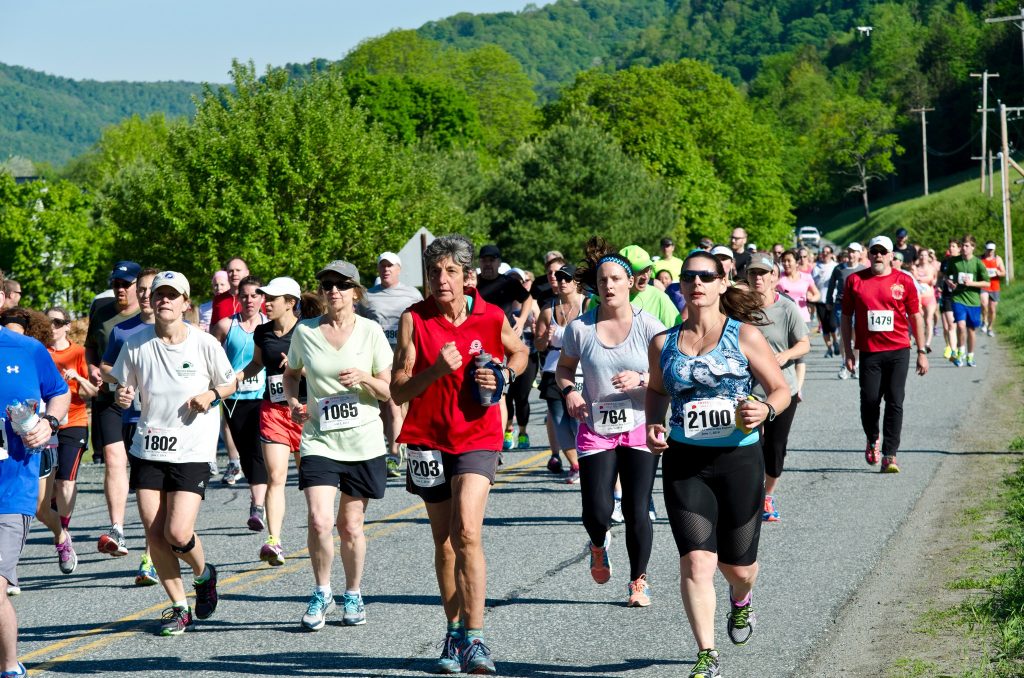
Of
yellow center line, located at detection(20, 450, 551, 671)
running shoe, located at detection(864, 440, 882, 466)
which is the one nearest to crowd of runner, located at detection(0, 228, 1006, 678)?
yellow center line, located at detection(20, 450, 551, 671)

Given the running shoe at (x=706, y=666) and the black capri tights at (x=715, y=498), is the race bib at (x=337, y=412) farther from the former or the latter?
the running shoe at (x=706, y=666)

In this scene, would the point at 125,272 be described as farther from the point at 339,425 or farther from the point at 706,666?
the point at 706,666

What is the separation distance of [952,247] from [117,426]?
17900 mm

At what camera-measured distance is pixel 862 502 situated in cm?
1092

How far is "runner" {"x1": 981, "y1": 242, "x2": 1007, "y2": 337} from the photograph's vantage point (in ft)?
86.9

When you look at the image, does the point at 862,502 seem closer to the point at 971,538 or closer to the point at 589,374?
the point at 971,538

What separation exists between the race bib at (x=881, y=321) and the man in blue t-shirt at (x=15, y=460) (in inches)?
314

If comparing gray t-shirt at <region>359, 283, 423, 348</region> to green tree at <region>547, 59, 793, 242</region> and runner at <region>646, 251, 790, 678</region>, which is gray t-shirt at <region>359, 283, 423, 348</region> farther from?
green tree at <region>547, 59, 793, 242</region>

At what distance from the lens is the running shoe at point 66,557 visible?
938cm

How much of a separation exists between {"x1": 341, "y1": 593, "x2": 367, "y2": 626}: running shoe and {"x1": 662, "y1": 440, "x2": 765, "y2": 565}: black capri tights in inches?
83.9

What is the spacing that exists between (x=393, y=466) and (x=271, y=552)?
498 centimetres

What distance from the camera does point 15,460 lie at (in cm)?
604

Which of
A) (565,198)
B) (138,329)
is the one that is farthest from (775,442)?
(565,198)

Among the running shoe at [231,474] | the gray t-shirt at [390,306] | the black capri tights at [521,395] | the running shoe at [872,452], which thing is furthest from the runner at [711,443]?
the black capri tights at [521,395]
